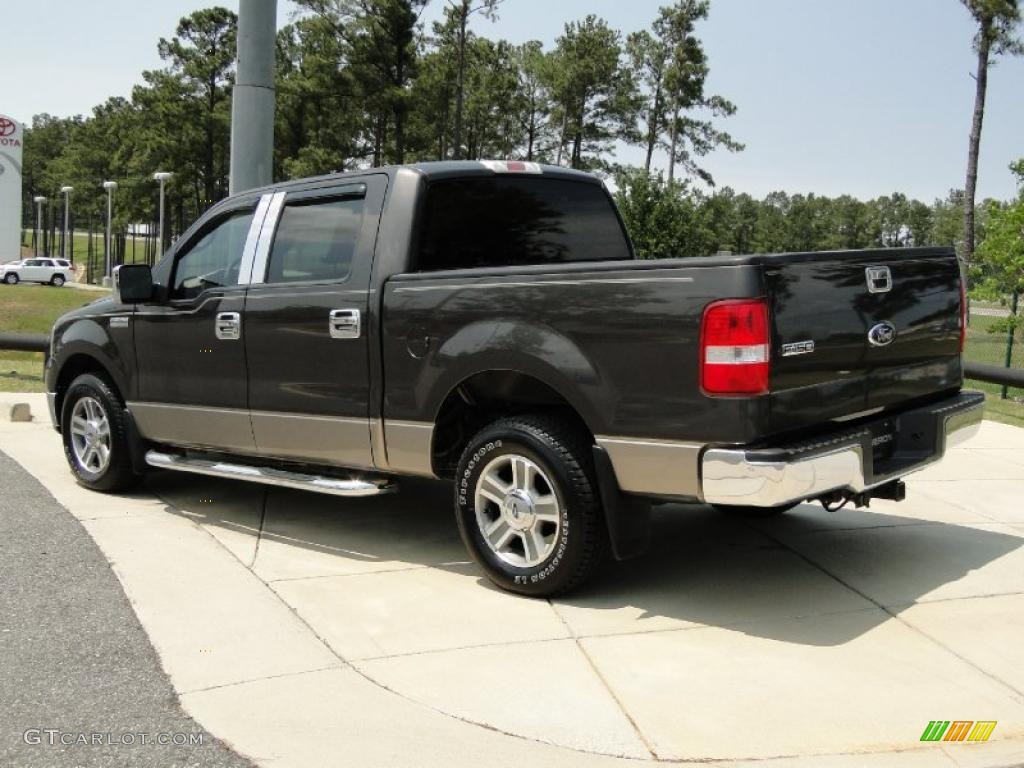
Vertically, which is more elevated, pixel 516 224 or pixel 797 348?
pixel 516 224

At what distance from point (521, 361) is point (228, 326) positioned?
2.11m

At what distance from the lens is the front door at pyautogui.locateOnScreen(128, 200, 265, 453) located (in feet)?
19.5

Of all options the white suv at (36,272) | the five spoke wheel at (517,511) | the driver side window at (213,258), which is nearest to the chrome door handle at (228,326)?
the driver side window at (213,258)

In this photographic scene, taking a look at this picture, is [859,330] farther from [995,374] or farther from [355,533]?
[995,374]

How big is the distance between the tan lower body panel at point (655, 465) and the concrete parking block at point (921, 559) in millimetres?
1335

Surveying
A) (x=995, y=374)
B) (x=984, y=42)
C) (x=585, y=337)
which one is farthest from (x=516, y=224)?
(x=984, y=42)

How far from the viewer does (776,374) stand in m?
4.09

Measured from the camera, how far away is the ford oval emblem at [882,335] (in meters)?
4.61

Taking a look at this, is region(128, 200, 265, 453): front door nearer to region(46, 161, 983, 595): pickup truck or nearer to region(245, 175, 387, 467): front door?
region(46, 161, 983, 595): pickup truck

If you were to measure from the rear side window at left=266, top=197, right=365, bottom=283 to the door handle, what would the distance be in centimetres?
21

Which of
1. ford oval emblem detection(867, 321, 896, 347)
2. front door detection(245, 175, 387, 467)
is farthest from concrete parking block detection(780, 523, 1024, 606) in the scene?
front door detection(245, 175, 387, 467)

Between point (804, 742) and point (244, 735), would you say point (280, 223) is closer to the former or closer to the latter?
point (244, 735)

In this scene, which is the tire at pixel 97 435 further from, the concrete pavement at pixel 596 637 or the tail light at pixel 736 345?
the tail light at pixel 736 345

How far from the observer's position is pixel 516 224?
580 cm
